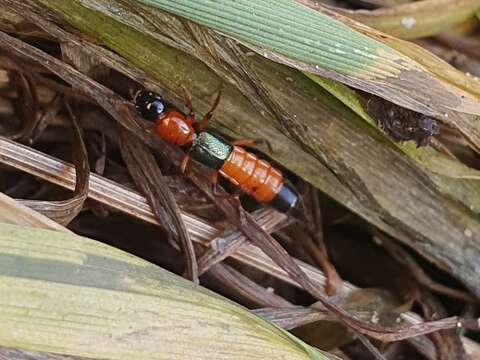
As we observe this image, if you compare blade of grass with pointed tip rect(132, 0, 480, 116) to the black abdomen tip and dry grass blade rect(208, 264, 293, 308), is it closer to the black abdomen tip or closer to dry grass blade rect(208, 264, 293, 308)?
the black abdomen tip

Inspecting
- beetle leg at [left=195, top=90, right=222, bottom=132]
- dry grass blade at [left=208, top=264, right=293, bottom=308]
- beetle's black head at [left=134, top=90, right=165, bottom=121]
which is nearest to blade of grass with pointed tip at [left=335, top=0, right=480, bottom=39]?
beetle leg at [left=195, top=90, right=222, bottom=132]

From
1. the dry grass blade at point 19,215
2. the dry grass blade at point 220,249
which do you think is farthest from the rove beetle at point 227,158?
the dry grass blade at point 19,215

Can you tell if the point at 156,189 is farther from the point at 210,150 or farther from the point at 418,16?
the point at 418,16

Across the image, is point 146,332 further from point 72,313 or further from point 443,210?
point 443,210

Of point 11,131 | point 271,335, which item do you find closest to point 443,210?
point 271,335

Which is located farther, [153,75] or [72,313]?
[153,75]

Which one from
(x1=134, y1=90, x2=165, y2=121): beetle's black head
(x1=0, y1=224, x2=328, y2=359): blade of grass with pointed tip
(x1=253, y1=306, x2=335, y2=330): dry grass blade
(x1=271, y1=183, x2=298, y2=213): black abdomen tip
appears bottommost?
(x1=0, y1=224, x2=328, y2=359): blade of grass with pointed tip

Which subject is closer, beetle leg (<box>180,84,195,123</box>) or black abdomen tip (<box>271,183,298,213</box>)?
beetle leg (<box>180,84,195,123</box>)
